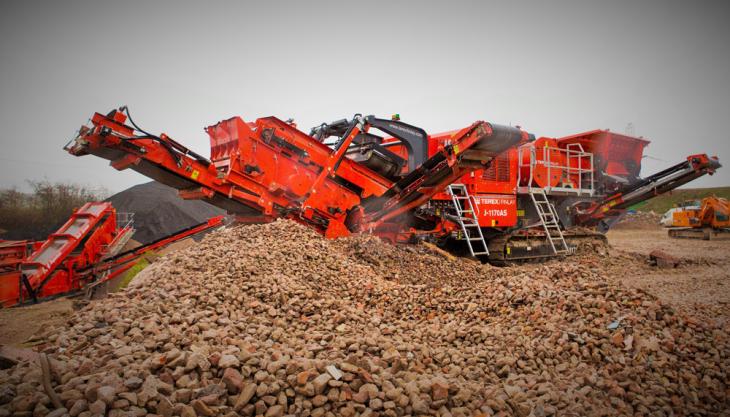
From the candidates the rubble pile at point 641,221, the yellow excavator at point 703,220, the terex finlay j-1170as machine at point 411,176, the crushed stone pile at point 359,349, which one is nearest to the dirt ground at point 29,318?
the crushed stone pile at point 359,349

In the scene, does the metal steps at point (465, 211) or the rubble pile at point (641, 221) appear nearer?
the metal steps at point (465, 211)

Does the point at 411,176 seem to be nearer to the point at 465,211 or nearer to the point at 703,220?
the point at 465,211

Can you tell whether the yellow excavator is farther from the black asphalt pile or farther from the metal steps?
the black asphalt pile

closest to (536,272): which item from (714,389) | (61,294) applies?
(714,389)

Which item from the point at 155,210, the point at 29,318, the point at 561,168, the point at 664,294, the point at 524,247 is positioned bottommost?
the point at 29,318

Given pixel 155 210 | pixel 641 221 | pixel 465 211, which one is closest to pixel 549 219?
pixel 465 211

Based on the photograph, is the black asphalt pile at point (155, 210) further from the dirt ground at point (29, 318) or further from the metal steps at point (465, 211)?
the metal steps at point (465, 211)

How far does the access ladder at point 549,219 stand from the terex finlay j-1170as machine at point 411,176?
52 mm

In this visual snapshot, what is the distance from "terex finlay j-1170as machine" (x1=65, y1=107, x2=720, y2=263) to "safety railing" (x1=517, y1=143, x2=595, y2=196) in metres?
0.03

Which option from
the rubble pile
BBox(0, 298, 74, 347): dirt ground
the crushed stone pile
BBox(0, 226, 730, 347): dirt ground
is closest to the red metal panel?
BBox(0, 226, 730, 347): dirt ground

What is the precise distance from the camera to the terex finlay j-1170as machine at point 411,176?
5.94m

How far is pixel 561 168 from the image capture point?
9.60m

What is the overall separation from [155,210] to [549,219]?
1242 cm

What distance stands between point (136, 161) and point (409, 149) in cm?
489
